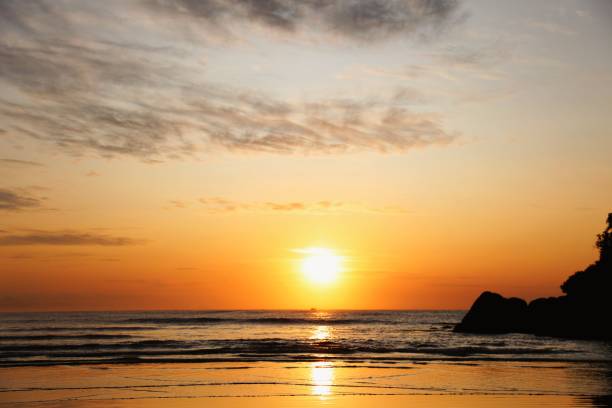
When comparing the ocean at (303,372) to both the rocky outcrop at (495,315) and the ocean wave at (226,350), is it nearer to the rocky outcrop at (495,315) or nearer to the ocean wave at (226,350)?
the ocean wave at (226,350)

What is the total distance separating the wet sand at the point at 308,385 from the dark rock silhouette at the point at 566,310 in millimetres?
27523

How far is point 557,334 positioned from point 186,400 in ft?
158

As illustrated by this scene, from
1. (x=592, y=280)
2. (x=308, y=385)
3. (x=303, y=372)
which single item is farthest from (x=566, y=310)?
(x=308, y=385)

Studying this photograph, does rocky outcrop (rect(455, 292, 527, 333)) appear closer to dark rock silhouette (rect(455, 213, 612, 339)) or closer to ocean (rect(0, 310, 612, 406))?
dark rock silhouette (rect(455, 213, 612, 339))

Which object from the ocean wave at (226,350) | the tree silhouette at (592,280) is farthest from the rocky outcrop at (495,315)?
the ocean wave at (226,350)

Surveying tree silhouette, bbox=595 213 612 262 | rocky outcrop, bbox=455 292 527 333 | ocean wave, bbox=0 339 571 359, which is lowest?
ocean wave, bbox=0 339 571 359

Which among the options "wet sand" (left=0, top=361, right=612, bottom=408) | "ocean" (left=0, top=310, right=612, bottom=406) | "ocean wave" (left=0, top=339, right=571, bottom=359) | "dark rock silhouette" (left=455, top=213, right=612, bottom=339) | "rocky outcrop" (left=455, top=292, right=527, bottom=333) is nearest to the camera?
"wet sand" (left=0, top=361, right=612, bottom=408)

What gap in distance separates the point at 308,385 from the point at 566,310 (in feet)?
152

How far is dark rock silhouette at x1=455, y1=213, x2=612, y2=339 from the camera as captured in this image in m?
57.2

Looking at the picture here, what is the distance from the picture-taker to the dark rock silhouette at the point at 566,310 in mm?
57156

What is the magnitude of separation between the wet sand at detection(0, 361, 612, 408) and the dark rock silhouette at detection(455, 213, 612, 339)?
2752cm

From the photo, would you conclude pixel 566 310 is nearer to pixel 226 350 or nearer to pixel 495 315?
pixel 495 315

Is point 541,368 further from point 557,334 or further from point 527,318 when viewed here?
point 527,318

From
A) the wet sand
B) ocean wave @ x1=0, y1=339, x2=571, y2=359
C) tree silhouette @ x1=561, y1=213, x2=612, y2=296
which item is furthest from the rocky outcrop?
the wet sand
